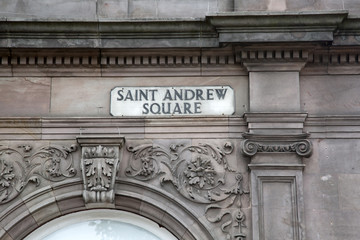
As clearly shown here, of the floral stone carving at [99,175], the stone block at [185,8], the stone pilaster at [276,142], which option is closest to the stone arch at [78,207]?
the floral stone carving at [99,175]

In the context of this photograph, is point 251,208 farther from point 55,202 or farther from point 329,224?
point 55,202

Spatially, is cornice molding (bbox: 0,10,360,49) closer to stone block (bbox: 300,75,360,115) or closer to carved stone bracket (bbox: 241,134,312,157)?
stone block (bbox: 300,75,360,115)

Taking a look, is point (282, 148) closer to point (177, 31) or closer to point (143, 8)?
point (177, 31)

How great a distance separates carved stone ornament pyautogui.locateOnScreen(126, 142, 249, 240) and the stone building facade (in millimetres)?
15

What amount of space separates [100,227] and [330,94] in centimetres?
384

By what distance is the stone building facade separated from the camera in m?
10.7

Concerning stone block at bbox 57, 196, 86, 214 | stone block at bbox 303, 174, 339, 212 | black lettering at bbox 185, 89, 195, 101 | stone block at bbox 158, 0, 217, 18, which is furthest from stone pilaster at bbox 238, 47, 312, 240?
stone block at bbox 57, 196, 86, 214

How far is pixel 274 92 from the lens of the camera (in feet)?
36.2

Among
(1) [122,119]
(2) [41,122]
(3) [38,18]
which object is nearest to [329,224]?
(1) [122,119]

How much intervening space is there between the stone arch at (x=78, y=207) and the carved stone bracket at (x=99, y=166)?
13cm

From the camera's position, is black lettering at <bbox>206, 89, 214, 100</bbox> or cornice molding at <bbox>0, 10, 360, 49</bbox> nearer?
cornice molding at <bbox>0, 10, 360, 49</bbox>

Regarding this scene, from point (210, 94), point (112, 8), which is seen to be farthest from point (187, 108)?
point (112, 8)

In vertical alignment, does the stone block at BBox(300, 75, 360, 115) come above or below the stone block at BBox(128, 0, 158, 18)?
below

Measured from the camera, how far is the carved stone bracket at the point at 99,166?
1073cm
